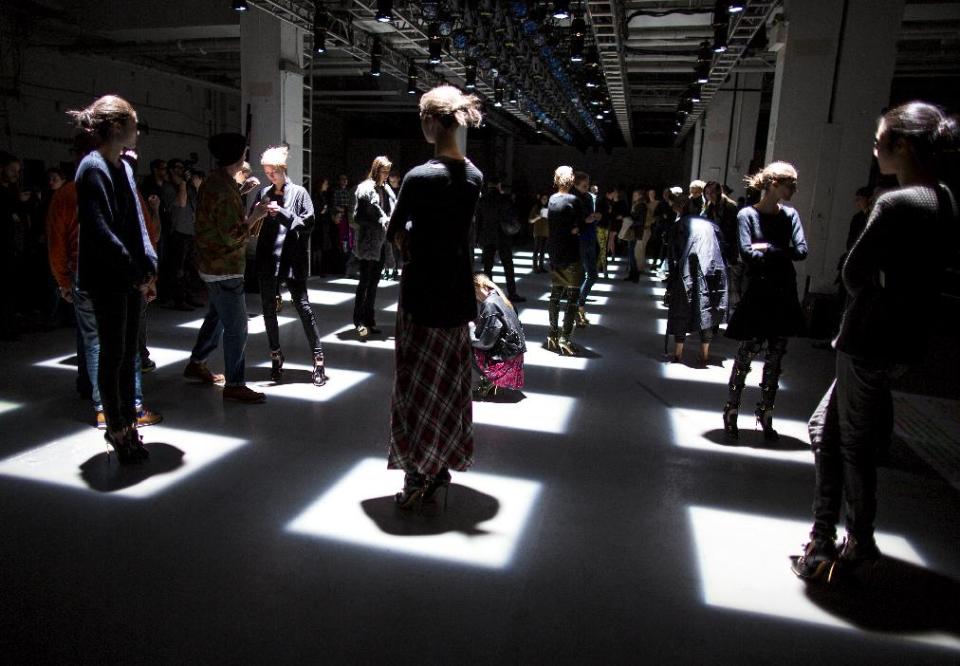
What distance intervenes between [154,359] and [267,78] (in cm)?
533

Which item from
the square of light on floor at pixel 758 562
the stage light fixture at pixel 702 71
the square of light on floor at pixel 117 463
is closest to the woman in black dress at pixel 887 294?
the square of light on floor at pixel 758 562

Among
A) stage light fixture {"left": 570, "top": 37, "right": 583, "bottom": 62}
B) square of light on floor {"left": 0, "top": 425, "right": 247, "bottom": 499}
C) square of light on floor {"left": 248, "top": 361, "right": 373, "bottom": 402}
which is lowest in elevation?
square of light on floor {"left": 0, "top": 425, "right": 247, "bottom": 499}

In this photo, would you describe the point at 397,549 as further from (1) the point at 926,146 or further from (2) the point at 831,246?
(2) the point at 831,246

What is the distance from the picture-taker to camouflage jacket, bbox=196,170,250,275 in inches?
139

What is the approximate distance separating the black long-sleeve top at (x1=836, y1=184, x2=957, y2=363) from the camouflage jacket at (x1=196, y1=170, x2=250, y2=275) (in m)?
2.93

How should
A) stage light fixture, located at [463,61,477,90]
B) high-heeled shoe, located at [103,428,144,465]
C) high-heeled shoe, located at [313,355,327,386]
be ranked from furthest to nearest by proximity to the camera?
stage light fixture, located at [463,61,477,90]
high-heeled shoe, located at [313,355,327,386]
high-heeled shoe, located at [103,428,144,465]

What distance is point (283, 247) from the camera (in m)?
4.28

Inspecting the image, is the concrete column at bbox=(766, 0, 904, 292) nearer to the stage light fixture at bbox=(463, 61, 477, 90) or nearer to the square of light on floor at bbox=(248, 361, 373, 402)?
the stage light fixture at bbox=(463, 61, 477, 90)

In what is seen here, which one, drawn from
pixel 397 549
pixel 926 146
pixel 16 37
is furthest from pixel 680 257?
pixel 16 37

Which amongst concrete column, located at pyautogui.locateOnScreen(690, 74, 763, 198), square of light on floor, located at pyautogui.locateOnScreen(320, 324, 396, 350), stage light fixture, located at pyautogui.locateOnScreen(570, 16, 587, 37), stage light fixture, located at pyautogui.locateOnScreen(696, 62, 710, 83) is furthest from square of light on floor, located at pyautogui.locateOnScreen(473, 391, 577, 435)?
concrete column, located at pyautogui.locateOnScreen(690, 74, 763, 198)

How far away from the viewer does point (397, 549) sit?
7.77 ft

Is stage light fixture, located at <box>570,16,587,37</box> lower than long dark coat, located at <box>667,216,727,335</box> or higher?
higher

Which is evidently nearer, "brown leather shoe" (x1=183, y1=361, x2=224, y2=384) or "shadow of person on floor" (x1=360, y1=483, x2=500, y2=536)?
"shadow of person on floor" (x1=360, y1=483, x2=500, y2=536)

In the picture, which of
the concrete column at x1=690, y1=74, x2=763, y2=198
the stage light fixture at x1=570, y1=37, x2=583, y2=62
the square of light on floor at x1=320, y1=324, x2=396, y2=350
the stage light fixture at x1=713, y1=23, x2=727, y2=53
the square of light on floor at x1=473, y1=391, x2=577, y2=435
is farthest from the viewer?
the concrete column at x1=690, y1=74, x2=763, y2=198
